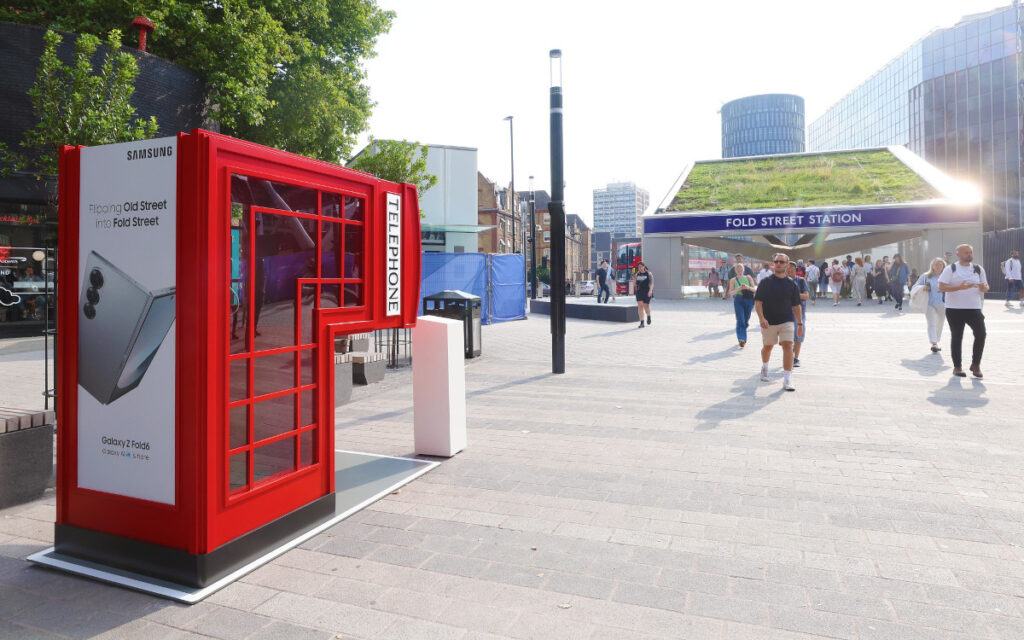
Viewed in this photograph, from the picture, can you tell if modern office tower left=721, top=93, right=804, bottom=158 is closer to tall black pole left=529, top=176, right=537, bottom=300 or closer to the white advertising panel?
tall black pole left=529, top=176, right=537, bottom=300

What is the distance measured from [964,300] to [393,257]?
850cm

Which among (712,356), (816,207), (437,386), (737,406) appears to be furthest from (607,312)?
(437,386)

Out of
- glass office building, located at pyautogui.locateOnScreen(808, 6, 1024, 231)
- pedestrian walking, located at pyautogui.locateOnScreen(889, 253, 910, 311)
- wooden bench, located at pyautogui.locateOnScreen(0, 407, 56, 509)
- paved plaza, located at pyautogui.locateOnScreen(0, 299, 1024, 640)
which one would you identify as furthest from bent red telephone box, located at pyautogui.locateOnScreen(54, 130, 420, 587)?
glass office building, located at pyautogui.locateOnScreen(808, 6, 1024, 231)

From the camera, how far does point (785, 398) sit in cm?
796

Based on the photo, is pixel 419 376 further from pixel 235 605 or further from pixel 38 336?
pixel 38 336

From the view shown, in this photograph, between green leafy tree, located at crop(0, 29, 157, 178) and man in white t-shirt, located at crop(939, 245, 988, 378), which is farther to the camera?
green leafy tree, located at crop(0, 29, 157, 178)

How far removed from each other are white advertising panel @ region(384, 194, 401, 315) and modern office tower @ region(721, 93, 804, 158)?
144m

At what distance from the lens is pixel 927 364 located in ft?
34.3

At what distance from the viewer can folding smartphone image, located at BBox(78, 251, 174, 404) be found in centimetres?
321

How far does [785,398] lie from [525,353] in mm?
5580

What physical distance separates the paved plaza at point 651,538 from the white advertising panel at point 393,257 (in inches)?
53.9

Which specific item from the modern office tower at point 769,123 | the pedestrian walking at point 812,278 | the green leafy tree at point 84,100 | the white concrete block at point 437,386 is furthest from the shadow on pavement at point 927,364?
the modern office tower at point 769,123

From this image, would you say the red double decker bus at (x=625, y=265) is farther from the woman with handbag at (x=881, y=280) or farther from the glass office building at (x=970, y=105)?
the glass office building at (x=970, y=105)

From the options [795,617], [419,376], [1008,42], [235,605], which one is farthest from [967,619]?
[1008,42]
